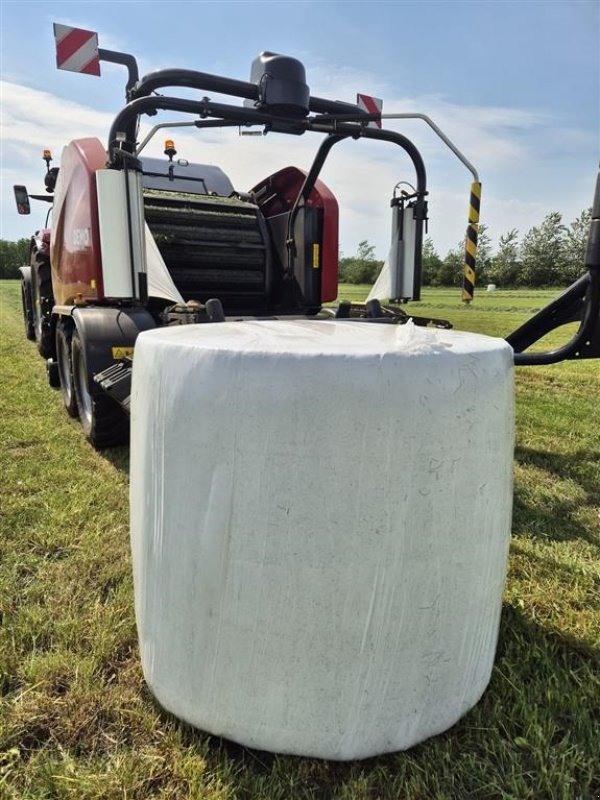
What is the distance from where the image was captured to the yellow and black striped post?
14.9 ft

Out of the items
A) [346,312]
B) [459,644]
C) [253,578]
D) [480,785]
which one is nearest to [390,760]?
[480,785]

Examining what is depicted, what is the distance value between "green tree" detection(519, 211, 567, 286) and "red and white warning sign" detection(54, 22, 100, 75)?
150 feet

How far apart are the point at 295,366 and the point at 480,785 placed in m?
1.12

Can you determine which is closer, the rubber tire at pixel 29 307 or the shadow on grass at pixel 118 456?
the shadow on grass at pixel 118 456

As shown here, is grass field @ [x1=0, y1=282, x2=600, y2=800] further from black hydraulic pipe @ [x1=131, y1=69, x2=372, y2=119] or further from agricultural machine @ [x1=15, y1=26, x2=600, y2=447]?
black hydraulic pipe @ [x1=131, y1=69, x2=372, y2=119]

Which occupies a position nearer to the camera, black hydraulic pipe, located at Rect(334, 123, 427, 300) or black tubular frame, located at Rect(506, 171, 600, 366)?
black tubular frame, located at Rect(506, 171, 600, 366)

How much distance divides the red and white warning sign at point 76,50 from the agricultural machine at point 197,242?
0.01 m

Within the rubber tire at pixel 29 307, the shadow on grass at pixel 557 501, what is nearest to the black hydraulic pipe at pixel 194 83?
the shadow on grass at pixel 557 501

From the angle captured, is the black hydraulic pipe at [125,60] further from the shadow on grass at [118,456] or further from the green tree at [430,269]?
the green tree at [430,269]

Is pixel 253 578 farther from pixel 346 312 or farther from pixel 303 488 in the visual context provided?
pixel 346 312

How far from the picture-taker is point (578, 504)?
10.1 feet

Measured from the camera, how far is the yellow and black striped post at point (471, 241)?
454cm

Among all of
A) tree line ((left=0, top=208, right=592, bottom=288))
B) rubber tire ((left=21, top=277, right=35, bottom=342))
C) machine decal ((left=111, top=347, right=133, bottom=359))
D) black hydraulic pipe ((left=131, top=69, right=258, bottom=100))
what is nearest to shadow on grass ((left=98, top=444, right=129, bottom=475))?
machine decal ((left=111, top=347, right=133, bottom=359))

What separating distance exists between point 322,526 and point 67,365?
3993 mm
